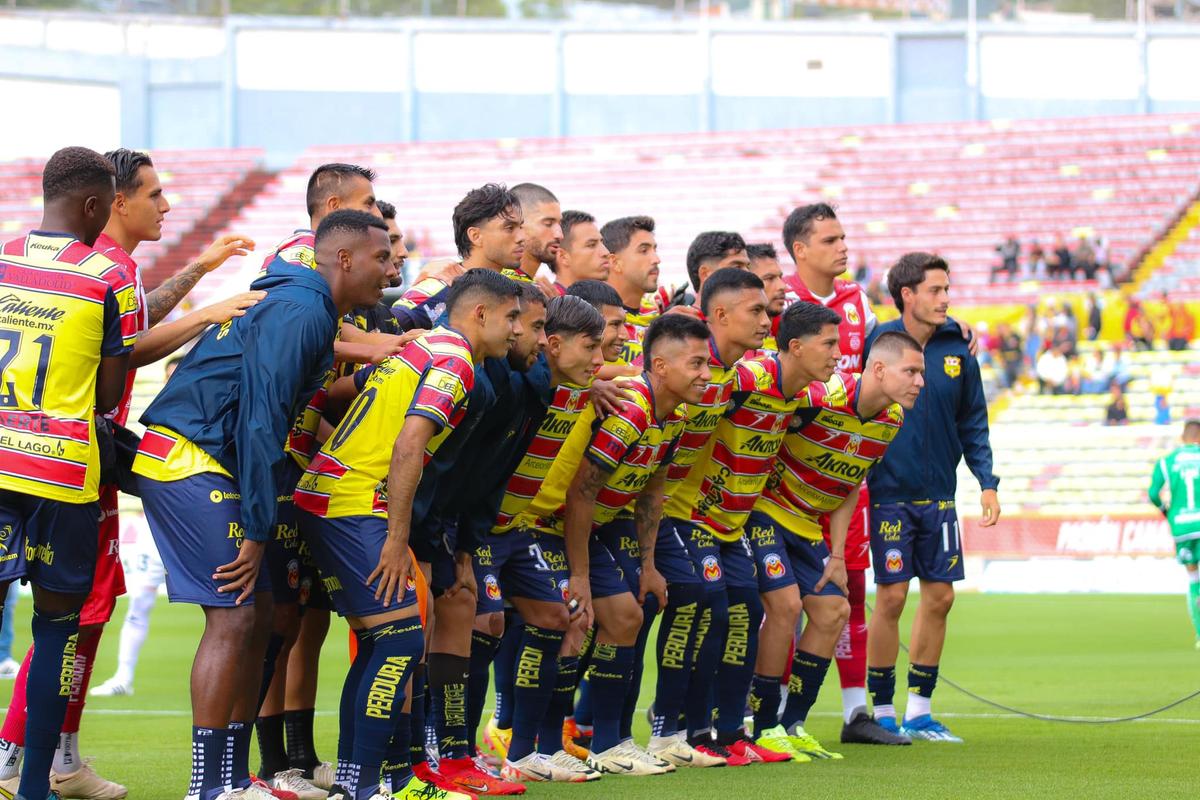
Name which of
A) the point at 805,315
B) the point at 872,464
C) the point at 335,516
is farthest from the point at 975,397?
the point at 335,516

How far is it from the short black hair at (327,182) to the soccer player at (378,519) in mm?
1132

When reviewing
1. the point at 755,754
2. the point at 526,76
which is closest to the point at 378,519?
the point at 755,754

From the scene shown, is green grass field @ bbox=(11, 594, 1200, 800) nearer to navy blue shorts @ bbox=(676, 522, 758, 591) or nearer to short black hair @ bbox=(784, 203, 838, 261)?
navy blue shorts @ bbox=(676, 522, 758, 591)

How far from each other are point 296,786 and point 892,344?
3.78 meters

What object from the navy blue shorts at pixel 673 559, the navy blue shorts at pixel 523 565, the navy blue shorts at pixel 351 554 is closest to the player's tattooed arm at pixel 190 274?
the navy blue shorts at pixel 351 554

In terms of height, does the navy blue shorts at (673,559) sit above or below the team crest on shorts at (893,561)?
above

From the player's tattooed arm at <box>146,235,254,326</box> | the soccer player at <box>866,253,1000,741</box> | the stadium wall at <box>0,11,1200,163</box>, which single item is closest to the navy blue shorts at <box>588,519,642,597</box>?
the soccer player at <box>866,253,1000,741</box>

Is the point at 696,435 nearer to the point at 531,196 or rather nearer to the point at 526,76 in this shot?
the point at 531,196

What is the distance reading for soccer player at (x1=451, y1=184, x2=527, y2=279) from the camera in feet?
23.8

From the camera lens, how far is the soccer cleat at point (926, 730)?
28.3ft

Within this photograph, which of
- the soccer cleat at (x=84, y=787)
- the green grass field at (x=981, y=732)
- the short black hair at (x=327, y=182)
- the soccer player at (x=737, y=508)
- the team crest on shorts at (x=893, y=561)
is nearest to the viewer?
the soccer cleat at (x=84, y=787)

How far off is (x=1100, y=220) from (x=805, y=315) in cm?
2637

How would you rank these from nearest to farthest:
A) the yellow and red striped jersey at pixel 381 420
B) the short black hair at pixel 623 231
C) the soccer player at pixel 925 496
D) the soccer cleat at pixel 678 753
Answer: the yellow and red striped jersey at pixel 381 420 → the soccer cleat at pixel 678 753 → the short black hair at pixel 623 231 → the soccer player at pixel 925 496

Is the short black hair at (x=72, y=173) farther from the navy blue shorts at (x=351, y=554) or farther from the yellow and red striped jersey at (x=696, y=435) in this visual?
the yellow and red striped jersey at (x=696, y=435)
